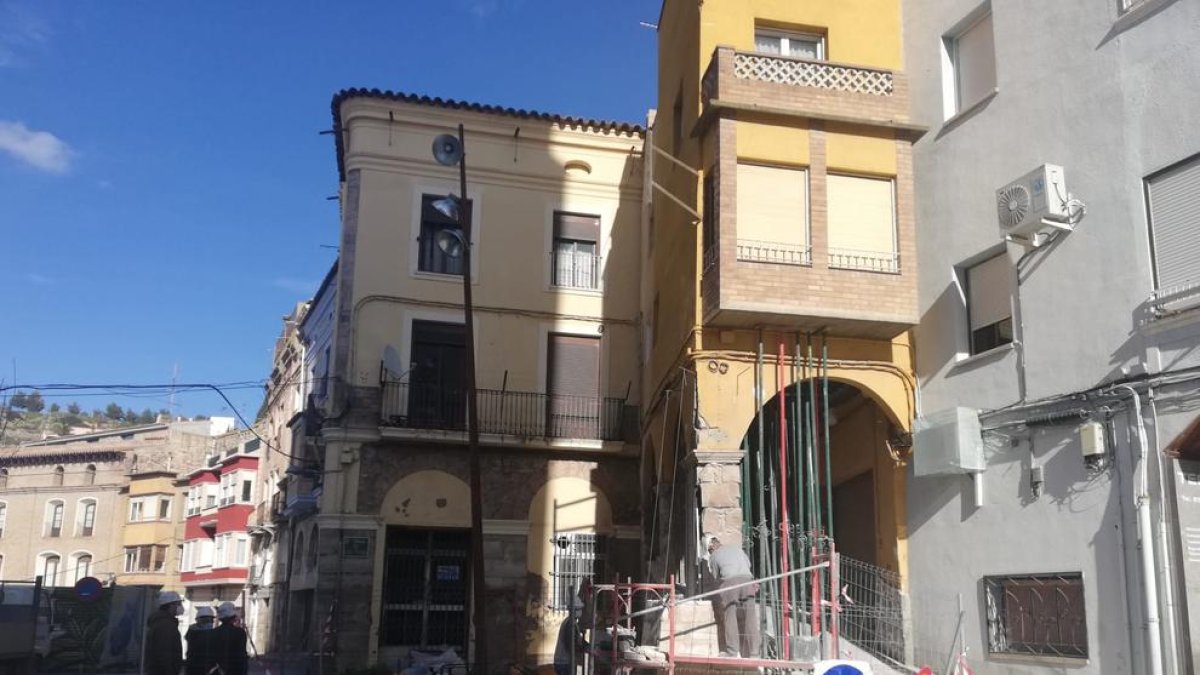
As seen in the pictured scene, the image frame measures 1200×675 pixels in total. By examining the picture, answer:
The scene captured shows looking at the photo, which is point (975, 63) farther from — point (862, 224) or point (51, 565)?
point (51, 565)

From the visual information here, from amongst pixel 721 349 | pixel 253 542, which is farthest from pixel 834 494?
pixel 253 542

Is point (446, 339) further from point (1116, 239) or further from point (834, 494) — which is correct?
point (1116, 239)

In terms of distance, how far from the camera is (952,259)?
1341cm

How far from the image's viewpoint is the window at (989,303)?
40.9ft

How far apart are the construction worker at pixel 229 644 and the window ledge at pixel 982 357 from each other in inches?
349

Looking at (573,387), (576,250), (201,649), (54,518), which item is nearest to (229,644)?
(201,649)

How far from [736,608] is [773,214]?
5.33m

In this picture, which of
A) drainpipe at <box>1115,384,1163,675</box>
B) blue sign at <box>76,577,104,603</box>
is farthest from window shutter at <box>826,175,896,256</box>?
blue sign at <box>76,577,104,603</box>

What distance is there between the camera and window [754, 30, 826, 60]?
1527 centimetres

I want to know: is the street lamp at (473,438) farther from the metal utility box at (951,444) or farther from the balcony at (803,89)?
the metal utility box at (951,444)

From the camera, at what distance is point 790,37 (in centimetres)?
1535

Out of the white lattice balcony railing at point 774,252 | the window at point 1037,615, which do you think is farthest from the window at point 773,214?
the window at point 1037,615

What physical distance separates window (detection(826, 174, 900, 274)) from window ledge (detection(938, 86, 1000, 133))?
1.06 m

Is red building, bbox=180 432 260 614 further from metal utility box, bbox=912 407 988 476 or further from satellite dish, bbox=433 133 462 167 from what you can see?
metal utility box, bbox=912 407 988 476
